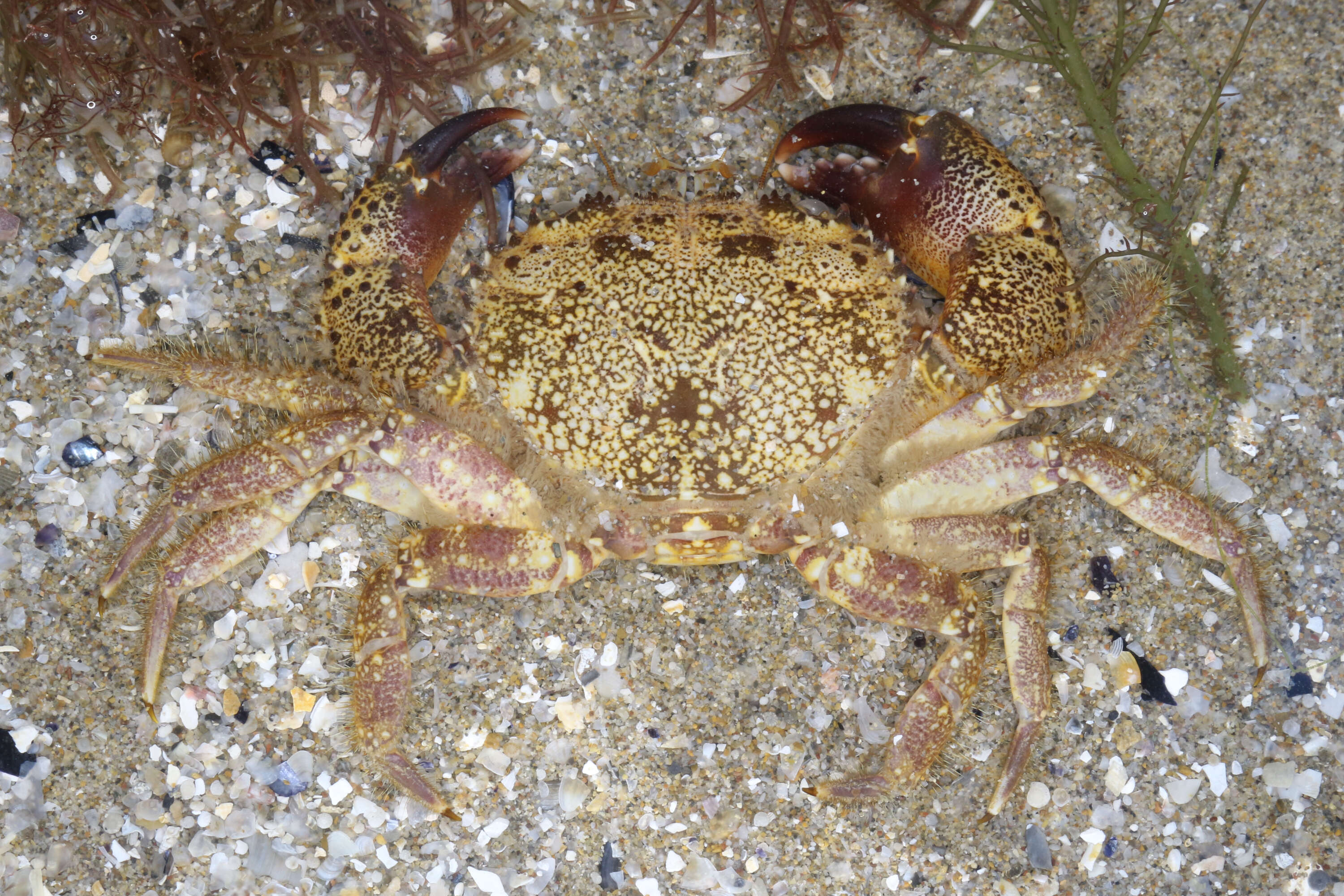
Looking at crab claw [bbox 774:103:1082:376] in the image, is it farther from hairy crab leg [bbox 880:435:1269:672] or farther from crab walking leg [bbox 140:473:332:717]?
crab walking leg [bbox 140:473:332:717]

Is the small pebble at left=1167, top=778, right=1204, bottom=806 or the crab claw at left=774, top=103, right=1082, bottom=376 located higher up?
the crab claw at left=774, top=103, right=1082, bottom=376

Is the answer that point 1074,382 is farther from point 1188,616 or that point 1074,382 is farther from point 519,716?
point 519,716

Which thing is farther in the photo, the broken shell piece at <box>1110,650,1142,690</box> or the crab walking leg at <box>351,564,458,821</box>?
the broken shell piece at <box>1110,650,1142,690</box>

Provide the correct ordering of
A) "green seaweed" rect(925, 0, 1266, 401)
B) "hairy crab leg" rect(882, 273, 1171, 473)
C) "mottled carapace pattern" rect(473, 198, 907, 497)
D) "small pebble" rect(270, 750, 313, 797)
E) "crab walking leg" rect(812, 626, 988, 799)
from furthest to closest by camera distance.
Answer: "green seaweed" rect(925, 0, 1266, 401) < "small pebble" rect(270, 750, 313, 797) < "crab walking leg" rect(812, 626, 988, 799) < "hairy crab leg" rect(882, 273, 1171, 473) < "mottled carapace pattern" rect(473, 198, 907, 497)

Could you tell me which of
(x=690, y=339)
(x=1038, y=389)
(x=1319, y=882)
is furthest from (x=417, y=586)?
(x=1319, y=882)

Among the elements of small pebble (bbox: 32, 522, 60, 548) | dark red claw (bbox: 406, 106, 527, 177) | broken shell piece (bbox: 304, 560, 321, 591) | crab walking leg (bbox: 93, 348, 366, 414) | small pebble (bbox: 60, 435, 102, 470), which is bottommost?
broken shell piece (bbox: 304, 560, 321, 591)

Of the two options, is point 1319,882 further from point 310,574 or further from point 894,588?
point 310,574

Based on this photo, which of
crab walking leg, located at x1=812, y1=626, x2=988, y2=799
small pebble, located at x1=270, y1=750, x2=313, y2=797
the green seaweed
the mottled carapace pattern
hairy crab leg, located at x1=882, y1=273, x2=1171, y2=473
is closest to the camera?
the mottled carapace pattern

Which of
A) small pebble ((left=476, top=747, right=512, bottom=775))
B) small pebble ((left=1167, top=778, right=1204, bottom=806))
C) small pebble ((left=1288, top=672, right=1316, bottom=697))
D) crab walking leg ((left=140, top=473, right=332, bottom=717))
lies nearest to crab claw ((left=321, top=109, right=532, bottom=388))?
crab walking leg ((left=140, top=473, right=332, bottom=717))
